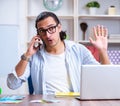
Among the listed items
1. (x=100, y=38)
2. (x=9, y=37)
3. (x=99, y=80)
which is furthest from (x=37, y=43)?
(x=9, y=37)

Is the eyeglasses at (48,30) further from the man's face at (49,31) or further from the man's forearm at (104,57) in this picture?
the man's forearm at (104,57)

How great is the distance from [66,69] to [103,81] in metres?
0.60

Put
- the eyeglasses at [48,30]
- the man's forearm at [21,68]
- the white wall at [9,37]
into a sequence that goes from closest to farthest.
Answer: the man's forearm at [21,68]
the eyeglasses at [48,30]
the white wall at [9,37]

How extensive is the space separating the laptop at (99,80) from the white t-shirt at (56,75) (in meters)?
0.50

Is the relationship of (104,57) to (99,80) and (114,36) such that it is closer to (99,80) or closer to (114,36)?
(99,80)

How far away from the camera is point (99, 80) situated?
1657 millimetres

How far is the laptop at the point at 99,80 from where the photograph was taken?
1.66 metres

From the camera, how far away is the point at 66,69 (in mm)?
2217

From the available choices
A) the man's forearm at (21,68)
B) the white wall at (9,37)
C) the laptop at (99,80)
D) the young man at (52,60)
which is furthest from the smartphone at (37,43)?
the white wall at (9,37)

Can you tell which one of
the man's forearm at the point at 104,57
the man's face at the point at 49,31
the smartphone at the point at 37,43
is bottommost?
the man's forearm at the point at 104,57

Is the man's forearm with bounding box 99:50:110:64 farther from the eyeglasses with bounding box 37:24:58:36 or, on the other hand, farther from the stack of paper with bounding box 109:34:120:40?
the stack of paper with bounding box 109:34:120:40

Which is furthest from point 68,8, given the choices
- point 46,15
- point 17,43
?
point 46,15

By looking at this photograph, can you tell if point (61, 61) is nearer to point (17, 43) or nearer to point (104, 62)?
point (104, 62)

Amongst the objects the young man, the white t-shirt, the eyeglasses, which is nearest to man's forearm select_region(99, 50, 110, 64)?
the young man
